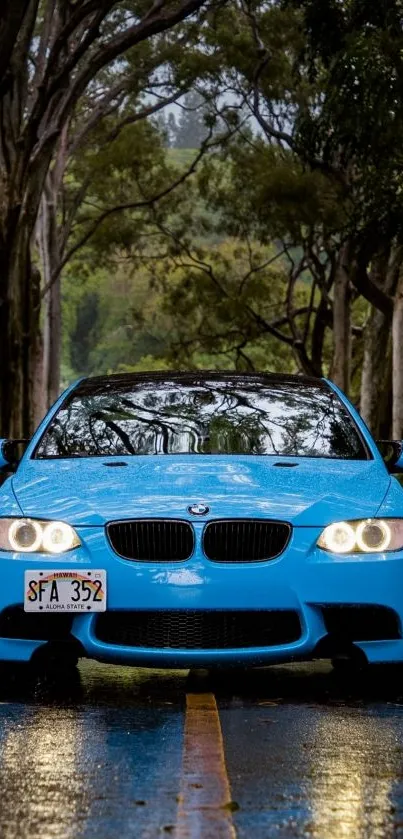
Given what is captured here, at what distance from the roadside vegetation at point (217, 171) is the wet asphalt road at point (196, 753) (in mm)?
8647

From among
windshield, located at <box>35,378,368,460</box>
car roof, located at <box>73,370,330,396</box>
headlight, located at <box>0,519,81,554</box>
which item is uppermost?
car roof, located at <box>73,370,330,396</box>

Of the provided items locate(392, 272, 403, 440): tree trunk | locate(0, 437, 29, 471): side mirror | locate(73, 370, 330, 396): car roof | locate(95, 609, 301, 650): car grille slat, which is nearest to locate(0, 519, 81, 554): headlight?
locate(95, 609, 301, 650): car grille slat

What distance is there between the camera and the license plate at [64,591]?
5.84 meters

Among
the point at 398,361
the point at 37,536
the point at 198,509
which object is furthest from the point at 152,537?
the point at 398,361

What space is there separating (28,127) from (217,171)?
2060 centimetres

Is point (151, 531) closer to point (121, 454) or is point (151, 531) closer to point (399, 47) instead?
point (121, 454)

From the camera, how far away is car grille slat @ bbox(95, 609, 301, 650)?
19.2 ft

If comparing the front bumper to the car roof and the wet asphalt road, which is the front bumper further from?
the car roof

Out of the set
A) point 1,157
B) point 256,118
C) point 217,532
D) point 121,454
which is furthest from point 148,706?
point 256,118

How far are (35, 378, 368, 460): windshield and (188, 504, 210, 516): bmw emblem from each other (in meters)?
0.86

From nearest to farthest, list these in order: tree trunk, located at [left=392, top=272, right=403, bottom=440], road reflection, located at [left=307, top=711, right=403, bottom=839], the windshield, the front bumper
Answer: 1. road reflection, located at [left=307, top=711, right=403, bottom=839]
2. the front bumper
3. the windshield
4. tree trunk, located at [left=392, top=272, right=403, bottom=440]

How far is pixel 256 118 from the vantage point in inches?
1202

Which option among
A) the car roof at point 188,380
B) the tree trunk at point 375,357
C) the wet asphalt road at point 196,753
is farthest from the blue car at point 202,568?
the tree trunk at point 375,357

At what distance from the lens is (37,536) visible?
6020 millimetres
